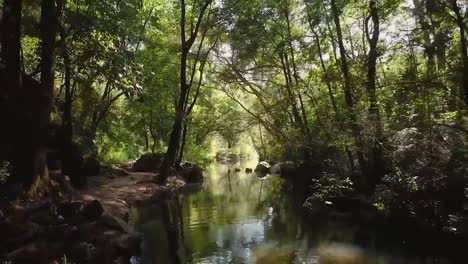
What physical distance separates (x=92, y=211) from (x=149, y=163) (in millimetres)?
21450

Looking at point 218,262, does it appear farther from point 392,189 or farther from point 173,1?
point 173,1

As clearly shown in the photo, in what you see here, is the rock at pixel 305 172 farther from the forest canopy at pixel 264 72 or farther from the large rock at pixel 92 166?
the large rock at pixel 92 166

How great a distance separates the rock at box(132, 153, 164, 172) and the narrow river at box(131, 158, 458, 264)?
40.4 feet

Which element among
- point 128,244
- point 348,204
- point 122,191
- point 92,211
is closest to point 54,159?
point 122,191

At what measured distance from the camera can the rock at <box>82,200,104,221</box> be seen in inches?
422

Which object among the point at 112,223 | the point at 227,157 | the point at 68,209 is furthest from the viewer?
the point at 227,157

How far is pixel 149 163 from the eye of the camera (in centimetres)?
3222

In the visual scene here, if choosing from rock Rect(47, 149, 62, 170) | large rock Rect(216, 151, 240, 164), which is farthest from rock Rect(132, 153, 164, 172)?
large rock Rect(216, 151, 240, 164)

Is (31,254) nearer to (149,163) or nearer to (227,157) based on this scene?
(149,163)

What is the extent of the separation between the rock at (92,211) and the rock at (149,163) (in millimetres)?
20814

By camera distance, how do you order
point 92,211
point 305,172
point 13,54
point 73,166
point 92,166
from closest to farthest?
point 92,211 → point 13,54 → point 73,166 → point 92,166 → point 305,172

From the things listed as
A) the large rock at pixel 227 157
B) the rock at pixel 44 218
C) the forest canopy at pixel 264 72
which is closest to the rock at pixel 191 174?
the forest canopy at pixel 264 72

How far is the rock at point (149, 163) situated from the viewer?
3188 centimetres

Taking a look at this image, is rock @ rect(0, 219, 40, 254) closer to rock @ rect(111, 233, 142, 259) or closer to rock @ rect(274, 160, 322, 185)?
rock @ rect(111, 233, 142, 259)
